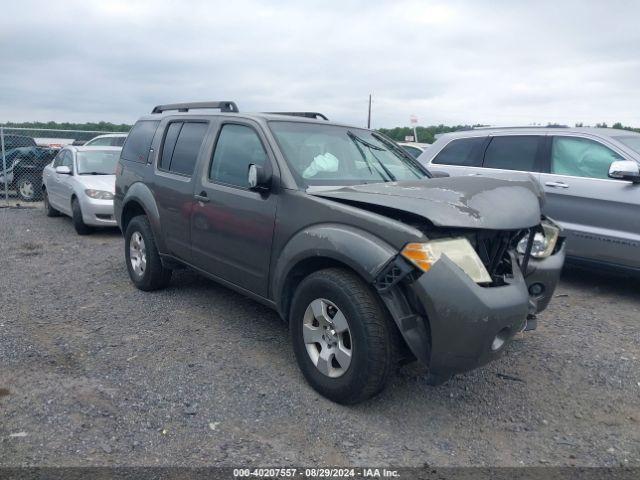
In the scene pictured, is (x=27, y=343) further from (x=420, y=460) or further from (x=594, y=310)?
(x=594, y=310)

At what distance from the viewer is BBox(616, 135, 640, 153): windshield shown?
5.91 meters

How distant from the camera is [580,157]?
618 cm

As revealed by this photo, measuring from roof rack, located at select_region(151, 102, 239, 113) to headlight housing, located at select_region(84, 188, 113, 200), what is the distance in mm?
3332

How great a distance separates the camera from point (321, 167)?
4156 millimetres

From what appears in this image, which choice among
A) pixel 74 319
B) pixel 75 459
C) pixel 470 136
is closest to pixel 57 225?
pixel 74 319

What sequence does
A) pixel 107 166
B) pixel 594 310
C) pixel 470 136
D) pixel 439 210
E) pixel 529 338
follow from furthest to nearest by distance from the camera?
pixel 107 166, pixel 470 136, pixel 594 310, pixel 529 338, pixel 439 210

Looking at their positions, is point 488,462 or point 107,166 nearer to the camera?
point 488,462

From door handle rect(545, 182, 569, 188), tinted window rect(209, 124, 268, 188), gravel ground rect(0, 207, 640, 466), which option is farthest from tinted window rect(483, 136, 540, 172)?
tinted window rect(209, 124, 268, 188)

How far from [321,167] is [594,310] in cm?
326

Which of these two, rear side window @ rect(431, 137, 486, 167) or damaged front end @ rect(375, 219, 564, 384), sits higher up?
rear side window @ rect(431, 137, 486, 167)

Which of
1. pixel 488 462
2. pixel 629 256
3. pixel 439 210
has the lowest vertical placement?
pixel 488 462

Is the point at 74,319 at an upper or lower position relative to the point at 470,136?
lower

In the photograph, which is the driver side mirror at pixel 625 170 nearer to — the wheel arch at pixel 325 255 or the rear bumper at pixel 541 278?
the rear bumper at pixel 541 278

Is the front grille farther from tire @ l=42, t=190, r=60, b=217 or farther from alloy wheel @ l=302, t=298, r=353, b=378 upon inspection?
tire @ l=42, t=190, r=60, b=217
